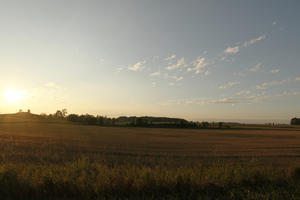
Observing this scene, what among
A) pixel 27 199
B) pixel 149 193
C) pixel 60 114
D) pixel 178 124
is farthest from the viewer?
pixel 60 114

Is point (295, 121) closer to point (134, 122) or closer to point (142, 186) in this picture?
point (134, 122)

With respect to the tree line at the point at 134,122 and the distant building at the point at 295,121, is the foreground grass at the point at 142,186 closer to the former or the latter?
the tree line at the point at 134,122

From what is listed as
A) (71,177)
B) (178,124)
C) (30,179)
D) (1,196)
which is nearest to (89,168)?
(71,177)

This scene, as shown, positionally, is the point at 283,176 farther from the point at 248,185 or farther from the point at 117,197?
the point at 117,197

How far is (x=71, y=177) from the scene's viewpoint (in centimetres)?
563

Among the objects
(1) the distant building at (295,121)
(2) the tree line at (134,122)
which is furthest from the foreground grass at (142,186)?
(1) the distant building at (295,121)

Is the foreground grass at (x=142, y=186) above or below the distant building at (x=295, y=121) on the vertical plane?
above

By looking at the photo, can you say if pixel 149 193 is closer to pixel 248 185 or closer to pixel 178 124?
pixel 248 185

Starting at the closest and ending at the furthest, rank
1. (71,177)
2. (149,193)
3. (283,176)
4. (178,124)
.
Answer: (149,193)
(71,177)
(283,176)
(178,124)

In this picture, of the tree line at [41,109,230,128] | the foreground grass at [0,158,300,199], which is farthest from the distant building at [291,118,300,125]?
the foreground grass at [0,158,300,199]

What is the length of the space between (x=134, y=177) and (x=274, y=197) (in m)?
4.05

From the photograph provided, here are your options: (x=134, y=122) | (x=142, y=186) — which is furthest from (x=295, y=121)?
(x=142, y=186)

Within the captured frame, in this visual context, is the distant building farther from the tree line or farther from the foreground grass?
the foreground grass

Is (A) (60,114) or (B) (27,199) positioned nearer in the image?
(B) (27,199)
